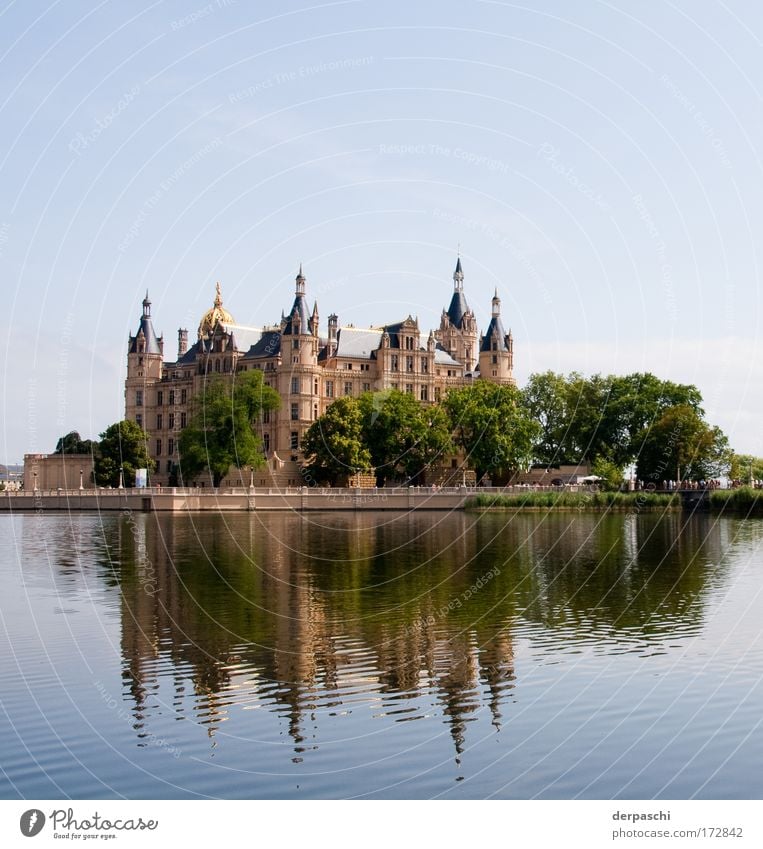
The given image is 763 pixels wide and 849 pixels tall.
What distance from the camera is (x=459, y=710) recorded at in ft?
63.0

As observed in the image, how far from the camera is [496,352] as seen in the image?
14188 cm

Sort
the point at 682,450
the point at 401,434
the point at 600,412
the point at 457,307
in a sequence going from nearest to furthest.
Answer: the point at 682,450 → the point at 401,434 → the point at 600,412 → the point at 457,307

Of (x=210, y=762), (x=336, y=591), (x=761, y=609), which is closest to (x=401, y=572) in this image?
(x=336, y=591)

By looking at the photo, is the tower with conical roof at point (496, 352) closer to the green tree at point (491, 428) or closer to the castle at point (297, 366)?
the castle at point (297, 366)

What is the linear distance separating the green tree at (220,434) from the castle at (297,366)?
6444 mm

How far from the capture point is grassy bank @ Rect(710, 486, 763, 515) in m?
86.2

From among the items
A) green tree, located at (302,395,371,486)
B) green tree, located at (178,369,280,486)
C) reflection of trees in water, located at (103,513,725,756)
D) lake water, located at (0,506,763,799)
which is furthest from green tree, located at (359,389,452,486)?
lake water, located at (0,506,763,799)

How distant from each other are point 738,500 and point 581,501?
14217 mm

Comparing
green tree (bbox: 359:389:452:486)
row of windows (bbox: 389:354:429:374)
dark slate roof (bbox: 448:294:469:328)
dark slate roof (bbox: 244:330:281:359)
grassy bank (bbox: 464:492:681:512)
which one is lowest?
grassy bank (bbox: 464:492:681:512)

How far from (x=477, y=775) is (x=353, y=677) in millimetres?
5940

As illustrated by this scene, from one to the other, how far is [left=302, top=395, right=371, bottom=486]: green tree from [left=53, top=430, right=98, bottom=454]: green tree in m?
30.4

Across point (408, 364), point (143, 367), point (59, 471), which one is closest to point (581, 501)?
point (408, 364)

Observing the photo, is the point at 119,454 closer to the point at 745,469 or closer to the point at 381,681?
the point at 745,469

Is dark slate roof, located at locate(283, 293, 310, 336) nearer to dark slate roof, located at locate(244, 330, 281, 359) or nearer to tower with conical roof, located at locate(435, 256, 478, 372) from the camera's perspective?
dark slate roof, located at locate(244, 330, 281, 359)
